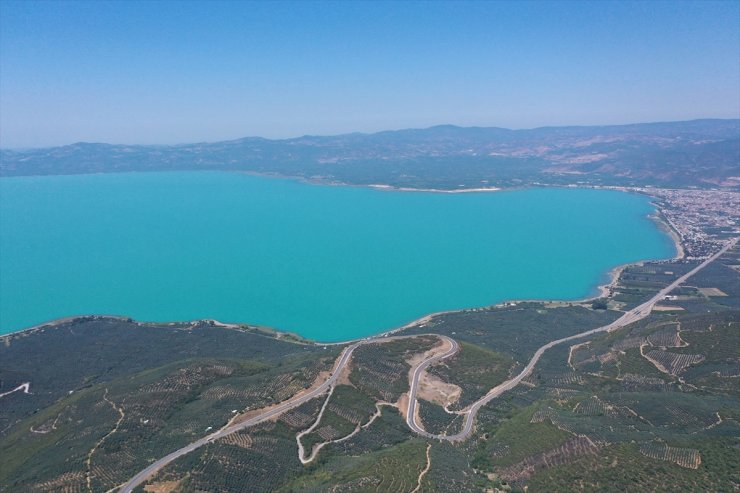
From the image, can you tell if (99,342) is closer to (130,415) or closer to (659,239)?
(130,415)

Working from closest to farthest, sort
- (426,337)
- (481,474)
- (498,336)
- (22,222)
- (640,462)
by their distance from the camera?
(640,462)
(481,474)
(426,337)
(498,336)
(22,222)

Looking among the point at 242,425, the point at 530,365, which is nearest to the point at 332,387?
the point at 242,425

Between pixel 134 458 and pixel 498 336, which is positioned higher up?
pixel 134 458

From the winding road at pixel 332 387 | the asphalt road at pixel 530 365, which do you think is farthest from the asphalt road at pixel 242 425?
the asphalt road at pixel 530 365

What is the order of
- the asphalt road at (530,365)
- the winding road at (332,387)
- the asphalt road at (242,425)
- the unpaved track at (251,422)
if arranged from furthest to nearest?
the asphalt road at (530,365) → the winding road at (332,387) → the unpaved track at (251,422) → the asphalt road at (242,425)

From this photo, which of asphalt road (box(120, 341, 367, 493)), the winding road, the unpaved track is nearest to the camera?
asphalt road (box(120, 341, 367, 493))

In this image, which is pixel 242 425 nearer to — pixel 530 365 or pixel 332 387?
pixel 332 387

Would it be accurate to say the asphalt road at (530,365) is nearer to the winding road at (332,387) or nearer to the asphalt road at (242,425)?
the winding road at (332,387)

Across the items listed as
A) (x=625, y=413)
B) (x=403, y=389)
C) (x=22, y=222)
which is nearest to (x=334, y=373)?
(x=403, y=389)

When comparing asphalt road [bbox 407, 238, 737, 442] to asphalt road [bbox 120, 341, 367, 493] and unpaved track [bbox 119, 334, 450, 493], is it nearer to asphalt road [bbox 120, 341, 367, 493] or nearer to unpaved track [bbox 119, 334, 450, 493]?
unpaved track [bbox 119, 334, 450, 493]

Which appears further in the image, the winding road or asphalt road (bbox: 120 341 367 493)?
the winding road

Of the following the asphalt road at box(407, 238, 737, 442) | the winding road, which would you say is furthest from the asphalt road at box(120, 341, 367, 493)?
the asphalt road at box(407, 238, 737, 442)
